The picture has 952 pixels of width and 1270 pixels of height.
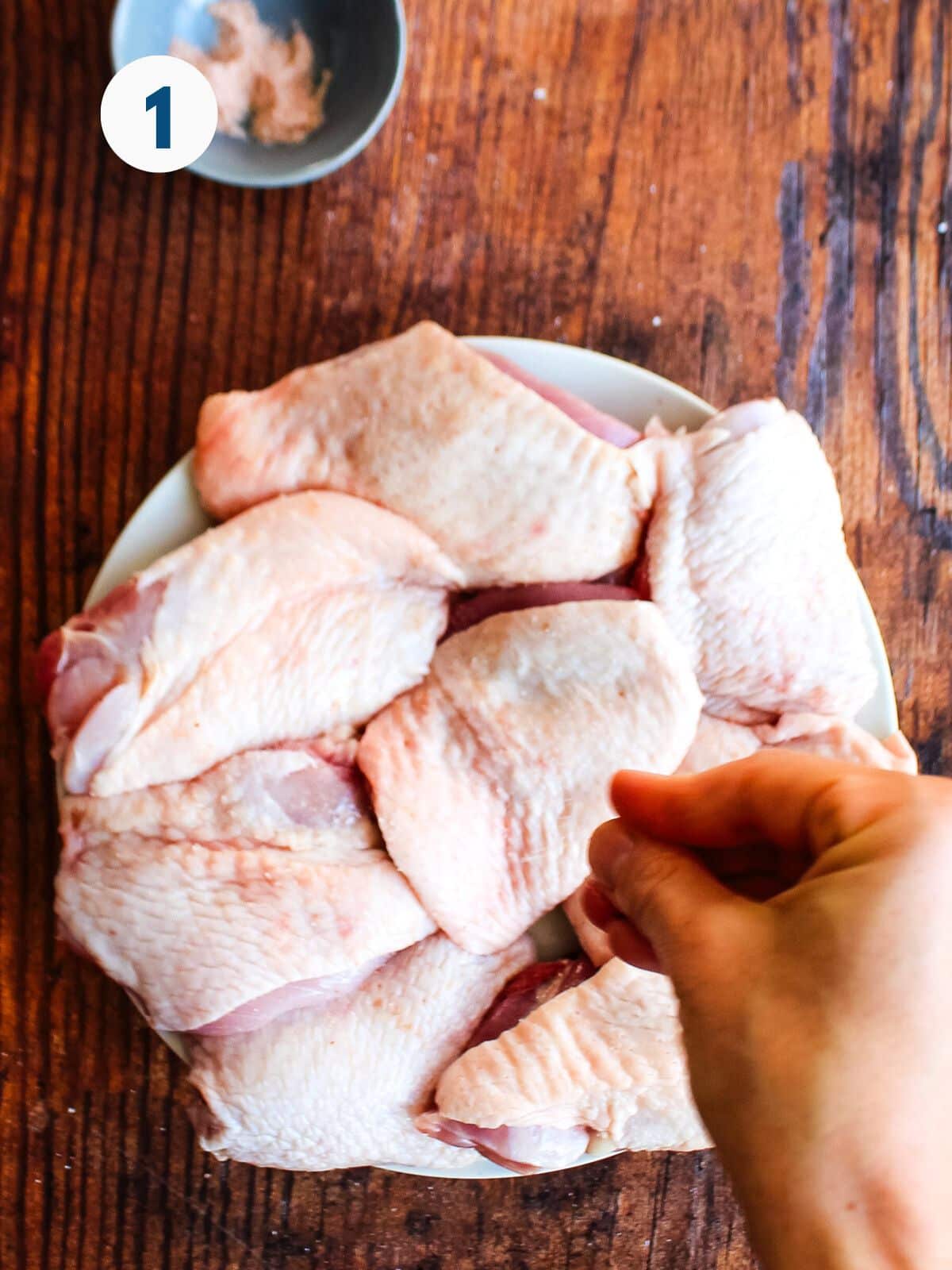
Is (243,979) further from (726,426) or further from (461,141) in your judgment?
(461,141)

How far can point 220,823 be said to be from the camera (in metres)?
1.03

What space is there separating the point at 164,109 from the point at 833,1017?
46.0 inches

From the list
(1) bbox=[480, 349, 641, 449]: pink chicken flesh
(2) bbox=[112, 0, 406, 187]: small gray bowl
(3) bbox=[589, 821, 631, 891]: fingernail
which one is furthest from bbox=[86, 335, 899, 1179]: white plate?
(3) bbox=[589, 821, 631, 891]: fingernail

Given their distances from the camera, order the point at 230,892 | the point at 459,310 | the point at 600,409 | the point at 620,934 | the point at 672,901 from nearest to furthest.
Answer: the point at 672,901 → the point at 620,934 → the point at 230,892 → the point at 600,409 → the point at 459,310

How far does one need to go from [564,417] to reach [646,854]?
1.79 ft

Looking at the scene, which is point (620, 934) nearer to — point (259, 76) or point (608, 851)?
point (608, 851)

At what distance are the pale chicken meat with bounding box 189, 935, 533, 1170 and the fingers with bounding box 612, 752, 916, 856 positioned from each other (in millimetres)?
489

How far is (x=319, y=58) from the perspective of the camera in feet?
3.98

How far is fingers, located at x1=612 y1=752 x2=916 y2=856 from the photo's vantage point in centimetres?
57

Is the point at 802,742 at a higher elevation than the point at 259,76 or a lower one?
lower

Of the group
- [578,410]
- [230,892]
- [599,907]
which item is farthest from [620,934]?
[578,410]

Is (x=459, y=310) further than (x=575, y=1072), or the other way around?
(x=459, y=310)

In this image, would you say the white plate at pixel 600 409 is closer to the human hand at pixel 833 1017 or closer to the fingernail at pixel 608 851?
the fingernail at pixel 608 851

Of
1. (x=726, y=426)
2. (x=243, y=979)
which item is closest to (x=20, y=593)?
(x=243, y=979)
